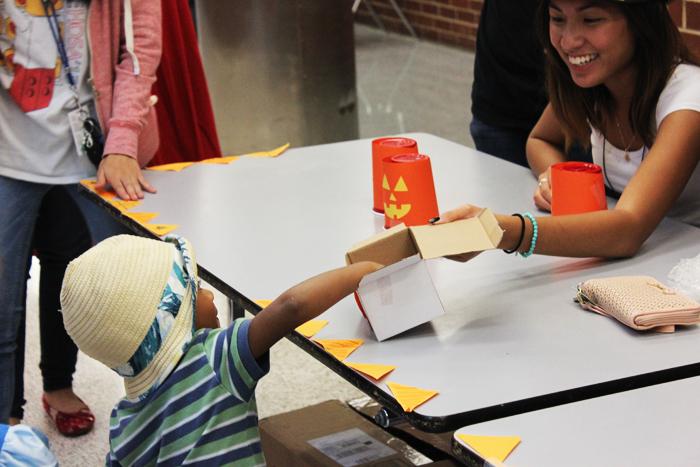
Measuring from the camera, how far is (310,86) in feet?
15.5

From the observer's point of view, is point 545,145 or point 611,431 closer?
point 611,431

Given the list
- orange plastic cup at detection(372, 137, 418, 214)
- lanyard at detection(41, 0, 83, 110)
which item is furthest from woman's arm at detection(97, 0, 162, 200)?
orange plastic cup at detection(372, 137, 418, 214)

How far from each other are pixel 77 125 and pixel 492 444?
1.55 m

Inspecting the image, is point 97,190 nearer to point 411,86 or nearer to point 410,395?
point 410,395

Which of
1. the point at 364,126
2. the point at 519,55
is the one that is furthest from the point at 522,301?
the point at 364,126

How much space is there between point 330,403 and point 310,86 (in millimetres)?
2446

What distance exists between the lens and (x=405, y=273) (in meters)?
1.67

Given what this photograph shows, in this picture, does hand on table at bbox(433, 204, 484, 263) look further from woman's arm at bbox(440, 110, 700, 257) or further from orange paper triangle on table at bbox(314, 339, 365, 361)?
orange paper triangle on table at bbox(314, 339, 365, 361)

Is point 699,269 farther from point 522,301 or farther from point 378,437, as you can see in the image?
point 378,437

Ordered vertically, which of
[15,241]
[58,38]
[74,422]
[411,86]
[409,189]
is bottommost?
[74,422]

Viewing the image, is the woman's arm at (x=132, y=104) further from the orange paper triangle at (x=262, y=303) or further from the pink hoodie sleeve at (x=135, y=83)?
the orange paper triangle at (x=262, y=303)

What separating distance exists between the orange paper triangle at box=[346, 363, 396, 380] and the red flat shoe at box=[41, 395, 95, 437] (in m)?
1.67

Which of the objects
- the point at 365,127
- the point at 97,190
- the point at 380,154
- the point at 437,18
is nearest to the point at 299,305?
the point at 380,154

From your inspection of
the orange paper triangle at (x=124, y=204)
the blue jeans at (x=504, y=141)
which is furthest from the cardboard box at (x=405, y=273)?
the blue jeans at (x=504, y=141)
